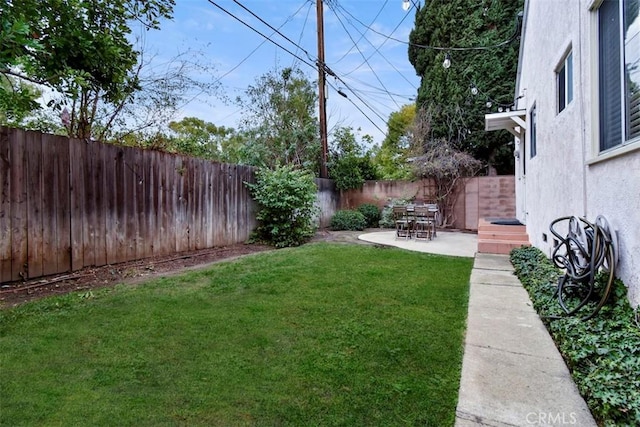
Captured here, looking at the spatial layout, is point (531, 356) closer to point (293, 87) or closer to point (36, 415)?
point (36, 415)

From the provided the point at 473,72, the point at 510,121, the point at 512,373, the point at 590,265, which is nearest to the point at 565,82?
the point at 590,265

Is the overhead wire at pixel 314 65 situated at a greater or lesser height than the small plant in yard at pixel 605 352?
greater

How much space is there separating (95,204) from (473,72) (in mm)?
13464

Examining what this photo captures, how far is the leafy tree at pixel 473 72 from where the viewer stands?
12359 mm

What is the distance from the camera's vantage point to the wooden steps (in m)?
6.01

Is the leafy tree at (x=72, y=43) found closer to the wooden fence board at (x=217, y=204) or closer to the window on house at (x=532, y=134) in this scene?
the wooden fence board at (x=217, y=204)

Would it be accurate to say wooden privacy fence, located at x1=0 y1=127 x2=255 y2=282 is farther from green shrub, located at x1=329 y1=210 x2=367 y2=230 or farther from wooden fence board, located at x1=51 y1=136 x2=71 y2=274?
green shrub, located at x1=329 y1=210 x2=367 y2=230

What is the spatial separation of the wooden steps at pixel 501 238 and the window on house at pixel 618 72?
3.53 meters

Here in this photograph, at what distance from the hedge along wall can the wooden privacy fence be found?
22.8 ft

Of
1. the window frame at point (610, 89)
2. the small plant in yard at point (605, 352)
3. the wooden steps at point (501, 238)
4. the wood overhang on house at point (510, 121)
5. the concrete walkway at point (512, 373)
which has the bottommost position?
the concrete walkway at point (512, 373)

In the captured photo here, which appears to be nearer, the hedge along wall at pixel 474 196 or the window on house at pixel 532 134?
the window on house at pixel 532 134

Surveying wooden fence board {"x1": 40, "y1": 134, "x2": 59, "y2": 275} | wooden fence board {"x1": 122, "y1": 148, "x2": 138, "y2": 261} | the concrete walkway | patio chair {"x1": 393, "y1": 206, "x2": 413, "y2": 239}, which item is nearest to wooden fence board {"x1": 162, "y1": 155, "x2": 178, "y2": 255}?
wooden fence board {"x1": 122, "y1": 148, "x2": 138, "y2": 261}

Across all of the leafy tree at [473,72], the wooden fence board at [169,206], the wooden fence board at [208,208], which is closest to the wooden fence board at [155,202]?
the wooden fence board at [169,206]

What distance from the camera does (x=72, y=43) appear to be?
3.20 meters
